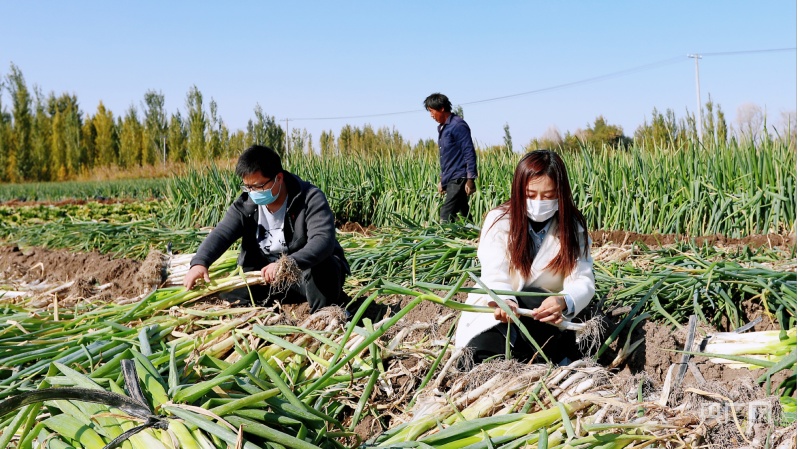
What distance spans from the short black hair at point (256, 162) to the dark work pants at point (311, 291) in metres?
0.53

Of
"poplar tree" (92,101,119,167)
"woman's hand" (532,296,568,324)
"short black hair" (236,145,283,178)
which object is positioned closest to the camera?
"woman's hand" (532,296,568,324)

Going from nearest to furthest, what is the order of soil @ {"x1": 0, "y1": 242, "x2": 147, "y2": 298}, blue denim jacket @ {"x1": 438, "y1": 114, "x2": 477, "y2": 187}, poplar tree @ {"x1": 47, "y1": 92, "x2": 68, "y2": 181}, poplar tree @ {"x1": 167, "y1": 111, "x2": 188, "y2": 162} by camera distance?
soil @ {"x1": 0, "y1": 242, "x2": 147, "y2": 298}, blue denim jacket @ {"x1": 438, "y1": 114, "x2": 477, "y2": 187}, poplar tree @ {"x1": 167, "y1": 111, "x2": 188, "y2": 162}, poplar tree @ {"x1": 47, "y1": 92, "x2": 68, "y2": 181}

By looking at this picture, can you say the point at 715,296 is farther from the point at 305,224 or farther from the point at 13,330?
the point at 13,330

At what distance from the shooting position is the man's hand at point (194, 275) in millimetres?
3277

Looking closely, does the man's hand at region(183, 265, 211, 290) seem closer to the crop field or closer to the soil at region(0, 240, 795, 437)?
the crop field

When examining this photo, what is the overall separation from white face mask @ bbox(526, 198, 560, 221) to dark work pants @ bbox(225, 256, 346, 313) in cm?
119

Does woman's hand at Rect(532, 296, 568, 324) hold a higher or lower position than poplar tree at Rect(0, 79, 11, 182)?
lower

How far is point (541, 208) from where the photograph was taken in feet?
8.62

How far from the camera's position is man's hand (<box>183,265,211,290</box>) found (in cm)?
328

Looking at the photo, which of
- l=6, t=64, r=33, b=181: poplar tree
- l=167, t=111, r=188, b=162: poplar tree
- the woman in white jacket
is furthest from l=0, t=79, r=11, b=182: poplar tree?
the woman in white jacket

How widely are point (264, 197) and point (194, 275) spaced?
1.66 ft

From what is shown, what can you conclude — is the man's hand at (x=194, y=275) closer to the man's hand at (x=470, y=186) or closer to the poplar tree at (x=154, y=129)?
the man's hand at (x=470, y=186)

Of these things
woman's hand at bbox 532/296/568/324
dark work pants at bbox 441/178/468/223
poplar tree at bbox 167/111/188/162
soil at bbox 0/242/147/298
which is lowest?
woman's hand at bbox 532/296/568/324

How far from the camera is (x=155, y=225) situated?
691 centimetres
